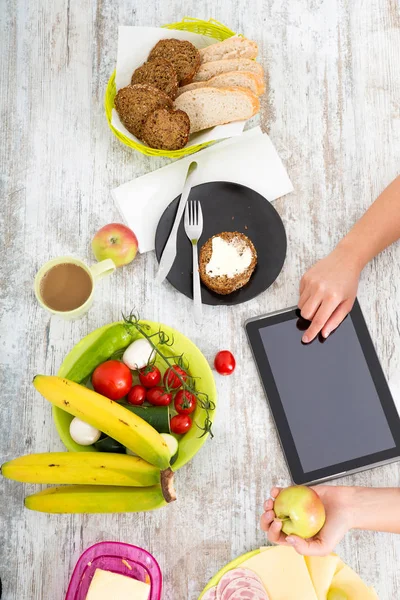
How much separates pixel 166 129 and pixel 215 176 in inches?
6.1

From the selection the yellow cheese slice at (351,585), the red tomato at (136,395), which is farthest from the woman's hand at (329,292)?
the yellow cheese slice at (351,585)

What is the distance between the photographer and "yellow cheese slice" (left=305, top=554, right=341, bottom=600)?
41.9 inches

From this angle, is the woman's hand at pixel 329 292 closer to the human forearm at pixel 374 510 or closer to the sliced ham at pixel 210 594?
the human forearm at pixel 374 510

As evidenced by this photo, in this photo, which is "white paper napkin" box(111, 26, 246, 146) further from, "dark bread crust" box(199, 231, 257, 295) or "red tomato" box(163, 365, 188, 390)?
"red tomato" box(163, 365, 188, 390)

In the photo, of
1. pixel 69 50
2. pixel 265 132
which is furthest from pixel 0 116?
pixel 265 132

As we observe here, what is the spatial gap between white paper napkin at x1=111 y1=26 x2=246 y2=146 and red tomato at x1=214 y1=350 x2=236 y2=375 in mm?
425

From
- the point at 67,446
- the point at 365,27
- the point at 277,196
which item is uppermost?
the point at 365,27

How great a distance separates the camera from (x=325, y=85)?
1279mm

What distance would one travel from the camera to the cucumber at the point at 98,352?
110cm

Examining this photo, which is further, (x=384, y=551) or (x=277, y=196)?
(x=277, y=196)

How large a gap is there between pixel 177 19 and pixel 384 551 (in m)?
1.18

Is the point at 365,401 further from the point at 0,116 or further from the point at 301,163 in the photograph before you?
the point at 0,116

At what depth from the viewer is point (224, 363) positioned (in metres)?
1.15

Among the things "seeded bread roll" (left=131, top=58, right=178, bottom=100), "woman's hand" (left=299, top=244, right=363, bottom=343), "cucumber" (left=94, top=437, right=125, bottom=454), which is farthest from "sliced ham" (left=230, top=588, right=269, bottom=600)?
"seeded bread roll" (left=131, top=58, right=178, bottom=100)
